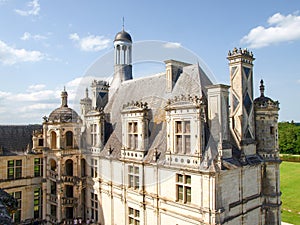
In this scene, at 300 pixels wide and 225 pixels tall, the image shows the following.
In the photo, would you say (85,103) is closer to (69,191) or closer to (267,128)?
(69,191)

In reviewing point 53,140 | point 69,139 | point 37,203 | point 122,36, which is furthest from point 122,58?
point 37,203

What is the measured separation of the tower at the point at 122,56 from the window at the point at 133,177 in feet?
34.4

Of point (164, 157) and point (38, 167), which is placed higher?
point (164, 157)

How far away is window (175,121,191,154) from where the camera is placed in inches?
572

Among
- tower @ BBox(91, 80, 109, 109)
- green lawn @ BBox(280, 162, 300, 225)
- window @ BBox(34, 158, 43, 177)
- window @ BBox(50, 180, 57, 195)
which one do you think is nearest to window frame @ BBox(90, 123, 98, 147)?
tower @ BBox(91, 80, 109, 109)

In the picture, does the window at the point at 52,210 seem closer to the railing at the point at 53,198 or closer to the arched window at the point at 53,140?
the railing at the point at 53,198

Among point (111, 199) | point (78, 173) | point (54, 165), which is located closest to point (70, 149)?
point (78, 173)

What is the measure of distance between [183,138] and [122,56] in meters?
14.8

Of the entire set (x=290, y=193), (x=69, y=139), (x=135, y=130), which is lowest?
(x=290, y=193)

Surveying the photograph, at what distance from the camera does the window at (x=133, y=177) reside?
58.5ft

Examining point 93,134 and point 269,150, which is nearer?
point 269,150

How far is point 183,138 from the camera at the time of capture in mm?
14617

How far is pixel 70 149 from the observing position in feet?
75.0

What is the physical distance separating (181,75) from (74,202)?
14806mm
